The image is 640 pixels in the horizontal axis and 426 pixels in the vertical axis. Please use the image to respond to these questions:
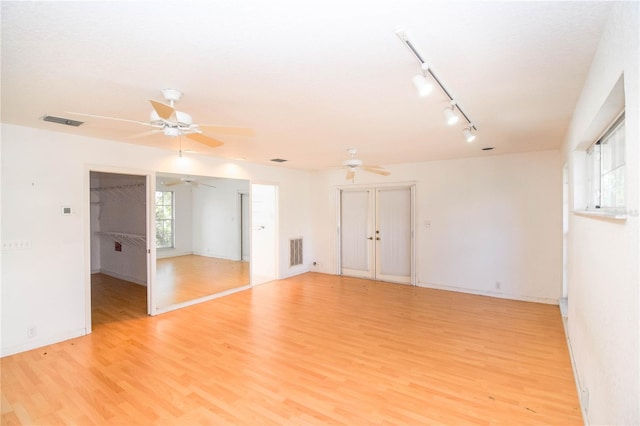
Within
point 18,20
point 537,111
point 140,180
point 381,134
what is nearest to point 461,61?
point 537,111

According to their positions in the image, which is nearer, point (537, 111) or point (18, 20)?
point (18, 20)

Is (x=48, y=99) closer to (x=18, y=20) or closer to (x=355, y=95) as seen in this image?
(x=18, y=20)

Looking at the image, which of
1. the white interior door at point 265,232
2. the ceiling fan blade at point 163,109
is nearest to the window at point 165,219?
the white interior door at point 265,232

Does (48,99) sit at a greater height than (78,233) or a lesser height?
greater

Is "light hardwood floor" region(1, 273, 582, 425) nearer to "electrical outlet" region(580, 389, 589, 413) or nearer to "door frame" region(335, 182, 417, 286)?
"electrical outlet" region(580, 389, 589, 413)

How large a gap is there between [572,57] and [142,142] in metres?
4.72

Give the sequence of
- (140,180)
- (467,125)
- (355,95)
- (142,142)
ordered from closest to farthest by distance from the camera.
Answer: (355,95), (467,125), (142,142), (140,180)

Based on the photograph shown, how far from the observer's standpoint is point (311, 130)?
3.70 meters

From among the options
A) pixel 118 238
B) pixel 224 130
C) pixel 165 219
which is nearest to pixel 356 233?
pixel 224 130

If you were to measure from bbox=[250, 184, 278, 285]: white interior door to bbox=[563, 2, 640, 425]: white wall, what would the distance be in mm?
5466

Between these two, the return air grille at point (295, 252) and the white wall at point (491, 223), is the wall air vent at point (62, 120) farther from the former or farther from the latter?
the white wall at point (491, 223)

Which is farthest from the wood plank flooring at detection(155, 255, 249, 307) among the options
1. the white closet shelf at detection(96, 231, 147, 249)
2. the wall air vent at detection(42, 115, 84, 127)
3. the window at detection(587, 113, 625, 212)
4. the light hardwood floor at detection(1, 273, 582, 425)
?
the window at detection(587, 113, 625, 212)

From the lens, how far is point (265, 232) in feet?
23.0

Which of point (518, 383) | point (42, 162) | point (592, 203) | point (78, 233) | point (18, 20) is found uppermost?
point (18, 20)
